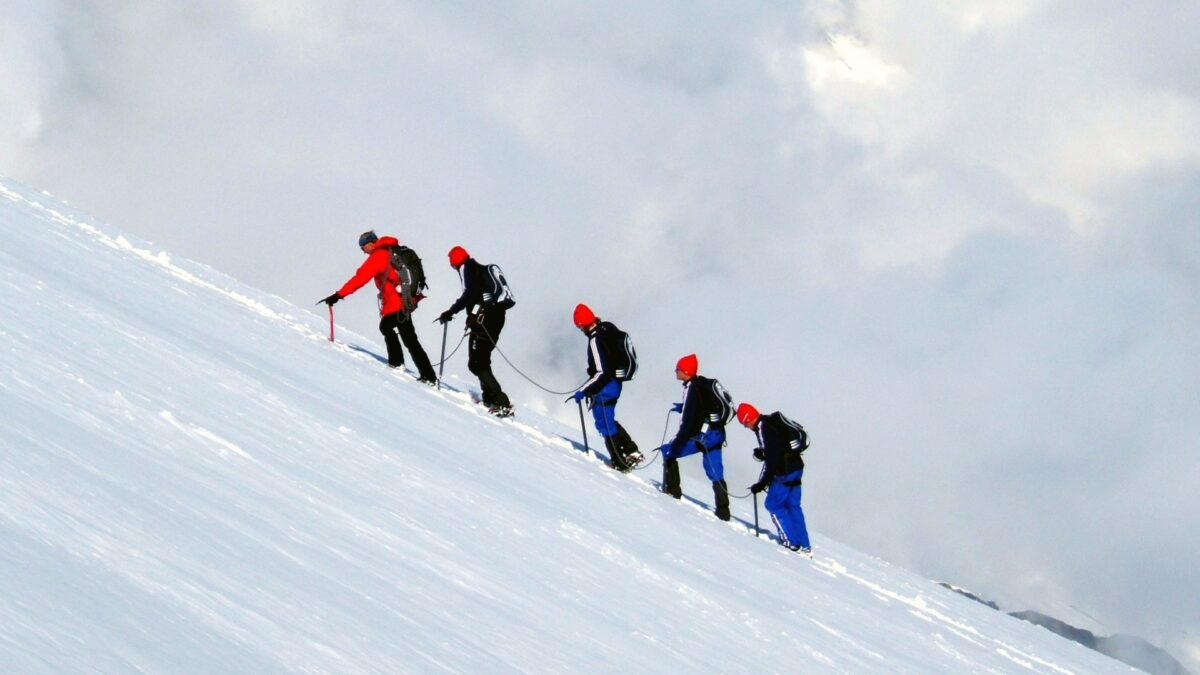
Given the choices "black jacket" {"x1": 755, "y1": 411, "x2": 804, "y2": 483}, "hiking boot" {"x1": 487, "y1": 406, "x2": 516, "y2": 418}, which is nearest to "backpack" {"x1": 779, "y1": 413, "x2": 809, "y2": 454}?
"black jacket" {"x1": 755, "y1": 411, "x2": 804, "y2": 483}

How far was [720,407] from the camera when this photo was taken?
1305cm

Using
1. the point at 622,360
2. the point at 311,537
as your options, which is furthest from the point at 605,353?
the point at 311,537

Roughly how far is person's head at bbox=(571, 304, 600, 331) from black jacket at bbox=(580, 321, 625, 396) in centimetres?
7

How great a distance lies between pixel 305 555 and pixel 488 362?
9096 mm

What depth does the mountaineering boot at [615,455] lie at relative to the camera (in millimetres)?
13484

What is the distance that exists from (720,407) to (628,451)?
1.26m

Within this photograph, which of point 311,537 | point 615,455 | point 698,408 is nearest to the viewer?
point 311,537

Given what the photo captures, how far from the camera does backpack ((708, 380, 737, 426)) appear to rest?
13.0m

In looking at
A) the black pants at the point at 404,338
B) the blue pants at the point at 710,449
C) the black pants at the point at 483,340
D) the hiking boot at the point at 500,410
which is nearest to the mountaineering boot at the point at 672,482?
the blue pants at the point at 710,449

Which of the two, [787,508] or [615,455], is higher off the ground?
[787,508]

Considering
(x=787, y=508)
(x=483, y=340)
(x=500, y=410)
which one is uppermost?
(x=483, y=340)

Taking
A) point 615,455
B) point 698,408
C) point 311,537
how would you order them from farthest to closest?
point 615,455 → point 698,408 → point 311,537

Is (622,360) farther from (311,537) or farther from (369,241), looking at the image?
(311,537)

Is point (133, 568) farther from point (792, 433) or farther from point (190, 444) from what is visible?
point (792, 433)
